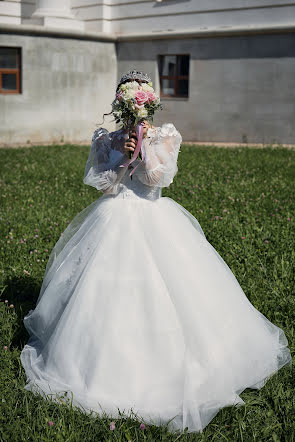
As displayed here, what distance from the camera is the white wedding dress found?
351 centimetres

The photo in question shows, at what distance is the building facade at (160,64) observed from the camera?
17.2m

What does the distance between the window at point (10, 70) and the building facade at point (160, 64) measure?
1.2 inches

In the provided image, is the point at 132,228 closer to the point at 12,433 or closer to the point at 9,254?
the point at 12,433

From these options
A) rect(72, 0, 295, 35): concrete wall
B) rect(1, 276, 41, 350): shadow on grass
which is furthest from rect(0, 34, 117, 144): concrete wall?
rect(1, 276, 41, 350): shadow on grass

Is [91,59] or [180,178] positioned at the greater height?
[91,59]

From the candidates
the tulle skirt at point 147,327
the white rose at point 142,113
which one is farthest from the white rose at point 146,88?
the tulle skirt at point 147,327

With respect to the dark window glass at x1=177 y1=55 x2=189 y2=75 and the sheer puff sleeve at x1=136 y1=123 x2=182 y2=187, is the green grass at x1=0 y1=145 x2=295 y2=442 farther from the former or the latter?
the dark window glass at x1=177 y1=55 x2=189 y2=75

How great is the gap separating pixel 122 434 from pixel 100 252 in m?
1.13

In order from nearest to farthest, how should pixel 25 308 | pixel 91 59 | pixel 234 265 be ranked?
pixel 25 308
pixel 234 265
pixel 91 59

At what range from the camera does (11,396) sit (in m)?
3.69

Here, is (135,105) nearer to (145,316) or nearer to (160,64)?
(145,316)

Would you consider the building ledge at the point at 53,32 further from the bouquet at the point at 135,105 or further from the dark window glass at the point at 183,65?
the bouquet at the point at 135,105

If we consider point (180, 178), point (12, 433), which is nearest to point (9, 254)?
point (12, 433)

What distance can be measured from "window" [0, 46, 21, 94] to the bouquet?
50.9 feet
